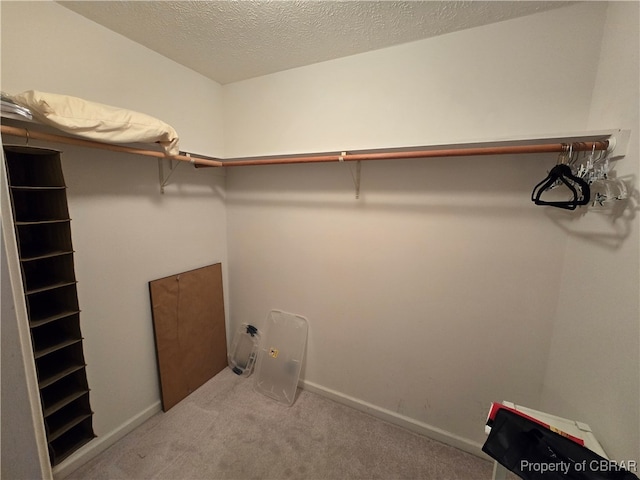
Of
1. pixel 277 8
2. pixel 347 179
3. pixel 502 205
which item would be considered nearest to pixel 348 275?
pixel 347 179

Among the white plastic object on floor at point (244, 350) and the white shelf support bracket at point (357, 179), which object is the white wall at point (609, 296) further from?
the white plastic object on floor at point (244, 350)

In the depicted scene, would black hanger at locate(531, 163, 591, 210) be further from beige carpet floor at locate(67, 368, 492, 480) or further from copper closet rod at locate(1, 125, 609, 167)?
beige carpet floor at locate(67, 368, 492, 480)

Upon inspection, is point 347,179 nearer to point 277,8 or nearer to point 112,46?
point 277,8

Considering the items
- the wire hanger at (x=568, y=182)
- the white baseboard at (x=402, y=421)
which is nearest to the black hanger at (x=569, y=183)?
the wire hanger at (x=568, y=182)

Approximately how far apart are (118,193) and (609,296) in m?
2.61

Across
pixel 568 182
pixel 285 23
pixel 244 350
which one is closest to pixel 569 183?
pixel 568 182

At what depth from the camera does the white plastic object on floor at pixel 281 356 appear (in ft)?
7.38

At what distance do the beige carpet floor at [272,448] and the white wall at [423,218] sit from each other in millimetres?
167

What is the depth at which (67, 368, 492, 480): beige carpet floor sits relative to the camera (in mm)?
1637

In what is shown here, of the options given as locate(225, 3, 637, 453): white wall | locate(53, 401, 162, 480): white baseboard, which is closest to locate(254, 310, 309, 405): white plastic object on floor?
locate(225, 3, 637, 453): white wall

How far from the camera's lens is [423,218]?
5.76 feet

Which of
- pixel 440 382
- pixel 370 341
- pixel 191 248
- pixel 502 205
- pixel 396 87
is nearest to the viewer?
pixel 502 205

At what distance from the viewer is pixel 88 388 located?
1564mm

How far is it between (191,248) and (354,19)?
1972 mm
